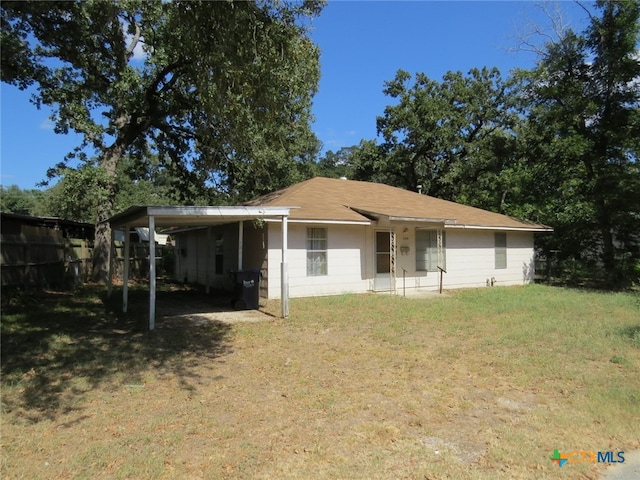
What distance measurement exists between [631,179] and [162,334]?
17549 mm

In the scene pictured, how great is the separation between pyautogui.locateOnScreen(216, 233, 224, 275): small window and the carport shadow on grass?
4.91 meters

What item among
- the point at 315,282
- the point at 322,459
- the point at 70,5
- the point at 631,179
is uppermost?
the point at 70,5

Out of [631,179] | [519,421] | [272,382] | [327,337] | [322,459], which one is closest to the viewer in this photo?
[322,459]

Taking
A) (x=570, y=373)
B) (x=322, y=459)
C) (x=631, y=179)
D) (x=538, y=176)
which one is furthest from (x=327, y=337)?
(x=538, y=176)

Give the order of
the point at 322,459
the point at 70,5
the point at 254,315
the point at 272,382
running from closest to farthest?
1. the point at 322,459
2. the point at 272,382
3. the point at 70,5
4. the point at 254,315

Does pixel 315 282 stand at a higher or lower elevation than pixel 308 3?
lower

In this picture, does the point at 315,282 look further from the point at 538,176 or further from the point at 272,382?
the point at 538,176

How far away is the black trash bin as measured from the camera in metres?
11.4

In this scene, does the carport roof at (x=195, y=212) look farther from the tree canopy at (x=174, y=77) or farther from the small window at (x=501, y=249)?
the small window at (x=501, y=249)

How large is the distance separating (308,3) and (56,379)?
→ 637 cm

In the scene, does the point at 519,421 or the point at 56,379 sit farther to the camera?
the point at 56,379

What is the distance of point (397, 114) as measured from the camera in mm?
27094

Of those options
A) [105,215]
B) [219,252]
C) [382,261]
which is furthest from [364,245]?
[105,215]

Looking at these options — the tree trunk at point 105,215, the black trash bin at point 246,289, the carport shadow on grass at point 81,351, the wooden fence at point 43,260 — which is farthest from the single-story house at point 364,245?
the wooden fence at point 43,260
